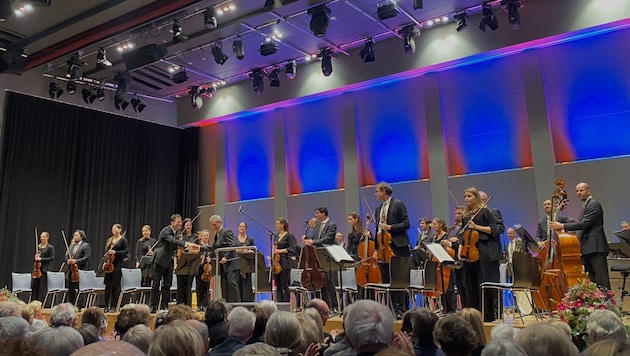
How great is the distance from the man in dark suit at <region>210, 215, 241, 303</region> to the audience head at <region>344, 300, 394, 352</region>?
5.49 meters

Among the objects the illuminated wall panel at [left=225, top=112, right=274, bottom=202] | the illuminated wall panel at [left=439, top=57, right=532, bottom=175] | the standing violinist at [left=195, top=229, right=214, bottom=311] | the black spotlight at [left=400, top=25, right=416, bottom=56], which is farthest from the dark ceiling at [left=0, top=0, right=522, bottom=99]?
the standing violinist at [left=195, top=229, right=214, bottom=311]

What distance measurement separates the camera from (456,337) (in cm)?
228

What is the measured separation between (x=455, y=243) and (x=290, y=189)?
17.5 feet

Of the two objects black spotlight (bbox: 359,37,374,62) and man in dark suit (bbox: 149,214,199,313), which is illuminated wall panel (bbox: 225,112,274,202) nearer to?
black spotlight (bbox: 359,37,374,62)

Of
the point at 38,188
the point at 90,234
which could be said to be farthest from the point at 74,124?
the point at 90,234

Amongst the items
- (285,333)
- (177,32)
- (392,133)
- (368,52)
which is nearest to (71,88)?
(177,32)

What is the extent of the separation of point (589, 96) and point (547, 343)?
7.64 metres

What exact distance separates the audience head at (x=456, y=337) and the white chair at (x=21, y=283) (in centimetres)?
882

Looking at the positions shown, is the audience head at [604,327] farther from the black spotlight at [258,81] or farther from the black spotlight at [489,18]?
the black spotlight at [258,81]

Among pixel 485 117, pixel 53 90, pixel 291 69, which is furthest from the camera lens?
pixel 53 90

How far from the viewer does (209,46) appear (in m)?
10.0

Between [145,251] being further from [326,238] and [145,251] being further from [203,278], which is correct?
[326,238]

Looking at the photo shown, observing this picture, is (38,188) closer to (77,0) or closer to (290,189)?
(77,0)

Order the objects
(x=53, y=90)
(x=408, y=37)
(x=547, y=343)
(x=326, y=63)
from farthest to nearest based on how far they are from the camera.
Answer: (x=53, y=90) < (x=326, y=63) < (x=408, y=37) < (x=547, y=343)
